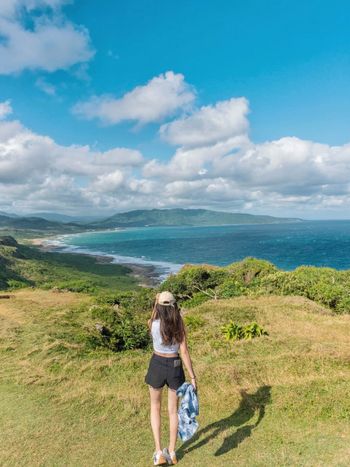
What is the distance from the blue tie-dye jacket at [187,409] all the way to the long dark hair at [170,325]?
37.1 inches

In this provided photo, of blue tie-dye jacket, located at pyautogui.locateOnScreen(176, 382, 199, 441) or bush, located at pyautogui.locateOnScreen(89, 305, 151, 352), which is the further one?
bush, located at pyautogui.locateOnScreen(89, 305, 151, 352)

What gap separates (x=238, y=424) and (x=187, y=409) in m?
2.34

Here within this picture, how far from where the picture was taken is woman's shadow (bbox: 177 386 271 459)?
6832 mm

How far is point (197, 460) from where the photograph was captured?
6.39 metres

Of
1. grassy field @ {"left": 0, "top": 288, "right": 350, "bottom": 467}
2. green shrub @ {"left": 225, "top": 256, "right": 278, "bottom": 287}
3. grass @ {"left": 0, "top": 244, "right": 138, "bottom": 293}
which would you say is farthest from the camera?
grass @ {"left": 0, "top": 244, "right": 138, "bottom": 293}

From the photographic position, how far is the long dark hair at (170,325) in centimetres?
590

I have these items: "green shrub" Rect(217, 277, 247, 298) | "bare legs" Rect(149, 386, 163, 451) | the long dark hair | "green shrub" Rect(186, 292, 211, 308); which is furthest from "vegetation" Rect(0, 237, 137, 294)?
the long dark hair

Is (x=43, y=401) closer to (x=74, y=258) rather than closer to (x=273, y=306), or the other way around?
(x=273, y=306)

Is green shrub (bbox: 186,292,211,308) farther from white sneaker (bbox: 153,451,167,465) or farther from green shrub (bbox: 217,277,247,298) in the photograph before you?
white sneaker (bbox: 153,451,167,465)

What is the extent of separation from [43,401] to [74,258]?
11747 centimetres

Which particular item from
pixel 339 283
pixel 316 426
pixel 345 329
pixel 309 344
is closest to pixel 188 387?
pixel 316 426

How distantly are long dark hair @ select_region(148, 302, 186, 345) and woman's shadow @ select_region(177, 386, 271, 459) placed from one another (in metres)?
2.69

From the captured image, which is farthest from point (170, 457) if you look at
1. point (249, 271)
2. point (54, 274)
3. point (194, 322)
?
point (54, 274)

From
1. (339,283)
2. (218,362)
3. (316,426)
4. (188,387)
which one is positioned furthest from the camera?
(339,283)
